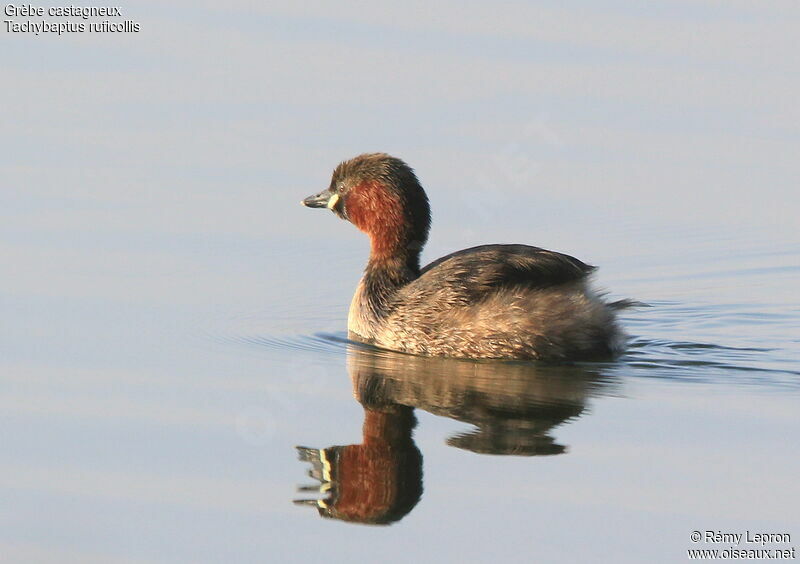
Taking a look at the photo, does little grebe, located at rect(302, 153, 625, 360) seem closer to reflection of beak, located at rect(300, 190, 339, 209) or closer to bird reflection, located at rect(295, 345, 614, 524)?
bird reflection, located at rect(295, 345, 614, 524)

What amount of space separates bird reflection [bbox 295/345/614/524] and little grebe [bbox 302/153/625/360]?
15 centimetres

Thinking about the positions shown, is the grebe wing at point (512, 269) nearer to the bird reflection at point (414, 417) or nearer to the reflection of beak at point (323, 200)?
the bird reflection at point (414, 417)

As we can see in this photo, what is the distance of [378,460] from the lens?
329 inches

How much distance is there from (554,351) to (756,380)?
1390mm

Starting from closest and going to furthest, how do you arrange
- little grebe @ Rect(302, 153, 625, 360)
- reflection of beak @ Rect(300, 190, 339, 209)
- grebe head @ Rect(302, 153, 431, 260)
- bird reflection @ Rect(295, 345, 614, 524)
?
1. bird reflection @ Rect(295, 345, 614, 524)
2. little grebe @ Rect(302, 153, 625, 360)
3. grebe head @ Rect(302, 153, 431, 260)
4. reflection of beak @ Rect(300, 190, 339, 209)

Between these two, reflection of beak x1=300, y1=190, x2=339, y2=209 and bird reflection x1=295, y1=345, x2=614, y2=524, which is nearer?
bird reflection x1=295, y1=345, x2=614, y2=524

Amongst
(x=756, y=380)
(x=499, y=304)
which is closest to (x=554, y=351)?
(x=499, y=304)

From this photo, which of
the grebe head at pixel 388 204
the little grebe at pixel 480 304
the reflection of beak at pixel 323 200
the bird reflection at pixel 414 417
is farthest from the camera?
the reflection of beak at pixel 323 200

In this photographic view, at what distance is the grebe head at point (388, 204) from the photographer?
11.8 metres

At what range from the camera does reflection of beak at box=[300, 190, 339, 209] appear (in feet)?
40.3

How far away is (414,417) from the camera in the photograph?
29.9ft

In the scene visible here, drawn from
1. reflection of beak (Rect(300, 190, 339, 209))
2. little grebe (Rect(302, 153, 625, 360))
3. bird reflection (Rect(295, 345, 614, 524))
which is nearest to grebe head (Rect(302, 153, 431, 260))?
little grebe (Rect(302, 153, 625, 360))

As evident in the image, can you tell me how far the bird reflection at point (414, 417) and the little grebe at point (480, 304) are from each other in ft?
0.51

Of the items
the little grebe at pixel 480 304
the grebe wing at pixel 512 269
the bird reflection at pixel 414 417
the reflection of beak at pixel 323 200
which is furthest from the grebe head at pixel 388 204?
the bird reflection at pixel 414 417
